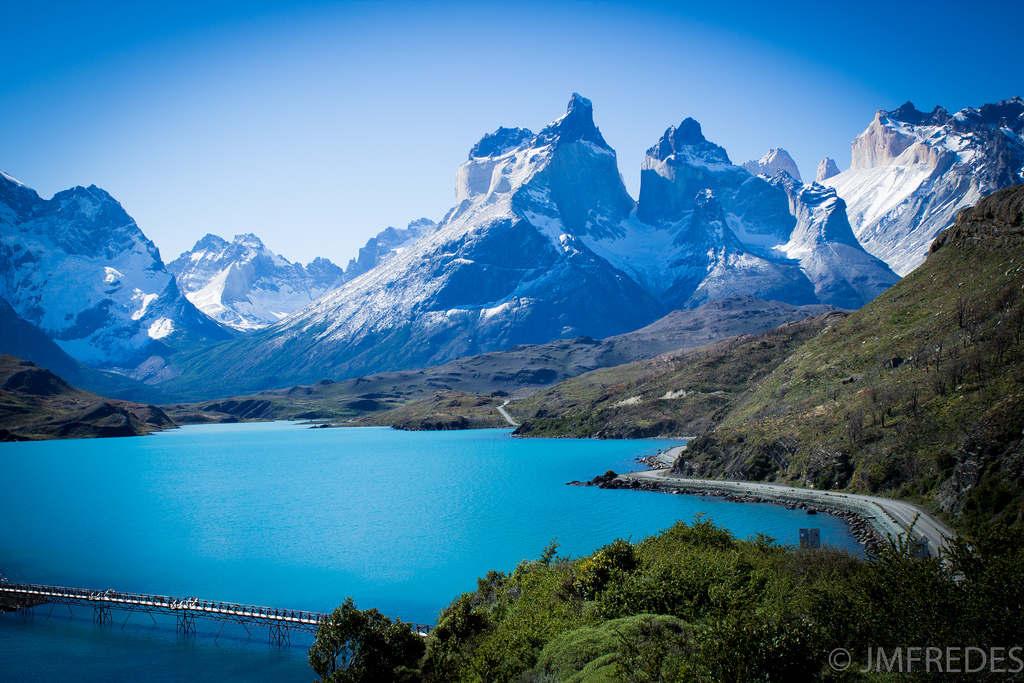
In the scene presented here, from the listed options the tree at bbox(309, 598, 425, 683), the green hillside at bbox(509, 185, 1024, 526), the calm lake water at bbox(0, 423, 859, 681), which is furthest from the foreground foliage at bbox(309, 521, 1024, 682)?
the green hillside at bbox(509, 185, 1024, 526)

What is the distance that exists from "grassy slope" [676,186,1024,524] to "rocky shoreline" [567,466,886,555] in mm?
6319

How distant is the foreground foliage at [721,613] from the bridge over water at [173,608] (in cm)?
1542

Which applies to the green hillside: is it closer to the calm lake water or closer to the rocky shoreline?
the rocky shoreline

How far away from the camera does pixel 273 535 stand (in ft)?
297

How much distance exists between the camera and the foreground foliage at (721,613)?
917 inches

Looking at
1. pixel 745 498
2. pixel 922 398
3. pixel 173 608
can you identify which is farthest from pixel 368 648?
pixel 745 498

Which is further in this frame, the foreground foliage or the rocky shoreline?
the rocky shoreline

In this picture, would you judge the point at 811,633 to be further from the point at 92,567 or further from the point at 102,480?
the point at 102,480

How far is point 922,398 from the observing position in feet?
282

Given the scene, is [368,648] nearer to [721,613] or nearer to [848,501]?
[721,613]

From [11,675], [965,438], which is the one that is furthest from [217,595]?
[965,438]

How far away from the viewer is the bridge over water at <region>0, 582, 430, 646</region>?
5481 cm

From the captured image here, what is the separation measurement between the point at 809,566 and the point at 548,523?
54.6m

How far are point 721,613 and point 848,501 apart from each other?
5975 centimetres
